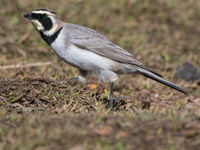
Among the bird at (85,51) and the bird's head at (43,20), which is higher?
the bird's head at (43,20)

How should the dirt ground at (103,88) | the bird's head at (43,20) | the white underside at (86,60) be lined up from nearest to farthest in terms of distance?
the dirt ground at (103,88) → the white underside at (86,60) → the bird's head at (43,20)

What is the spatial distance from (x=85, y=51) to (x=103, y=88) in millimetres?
1126

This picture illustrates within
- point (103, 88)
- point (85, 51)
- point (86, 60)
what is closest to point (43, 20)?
point (85, 51)

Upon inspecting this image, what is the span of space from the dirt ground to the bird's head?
83 cm

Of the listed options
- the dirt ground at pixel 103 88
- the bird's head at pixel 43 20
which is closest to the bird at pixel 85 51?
the bird's head at pixel 43 20

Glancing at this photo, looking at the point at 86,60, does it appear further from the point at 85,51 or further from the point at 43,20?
the point at 43,20

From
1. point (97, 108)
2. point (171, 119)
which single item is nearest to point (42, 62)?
point (97, 108)

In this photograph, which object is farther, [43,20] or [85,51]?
[43,20]

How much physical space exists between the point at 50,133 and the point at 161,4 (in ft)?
30.1

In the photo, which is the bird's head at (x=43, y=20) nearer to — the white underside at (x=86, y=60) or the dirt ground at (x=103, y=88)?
the white underside at (x=86, y=60)

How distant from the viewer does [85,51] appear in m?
6.31

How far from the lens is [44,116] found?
4.72 metres

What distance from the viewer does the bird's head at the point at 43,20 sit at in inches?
255

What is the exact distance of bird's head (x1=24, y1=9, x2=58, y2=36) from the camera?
Answer: 6477 millimetres
